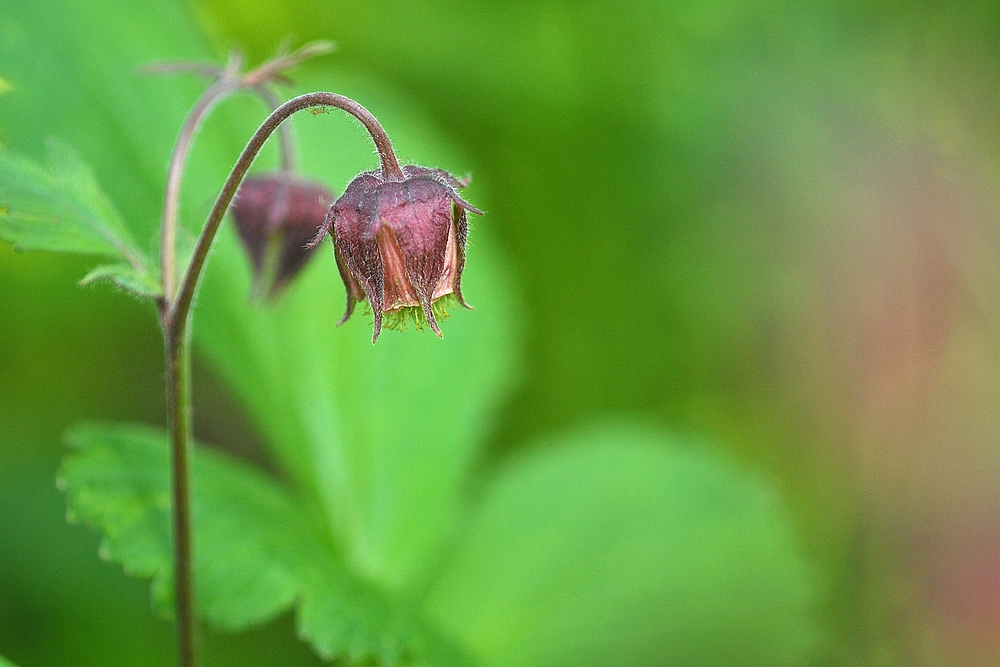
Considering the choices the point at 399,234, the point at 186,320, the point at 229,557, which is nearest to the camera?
the point at 399,234

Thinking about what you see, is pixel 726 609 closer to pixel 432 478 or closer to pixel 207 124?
pixel 432 478

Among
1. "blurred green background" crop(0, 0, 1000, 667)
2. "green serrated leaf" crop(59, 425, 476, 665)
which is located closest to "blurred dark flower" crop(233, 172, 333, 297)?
"green serrated leaf" crop(59, 425, 476, 665)

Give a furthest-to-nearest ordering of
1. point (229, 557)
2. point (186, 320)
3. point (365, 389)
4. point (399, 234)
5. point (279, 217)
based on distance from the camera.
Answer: point (365, 389) < point (229, 557) < point (279, 217) < point (186, 320) < point (399, 234)

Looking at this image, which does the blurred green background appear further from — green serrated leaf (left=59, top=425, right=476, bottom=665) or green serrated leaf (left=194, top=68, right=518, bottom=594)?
green serrated leaf (left=59, top=425, right=476, bottom=665)

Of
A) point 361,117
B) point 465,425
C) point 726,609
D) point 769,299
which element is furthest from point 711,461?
point 361,117

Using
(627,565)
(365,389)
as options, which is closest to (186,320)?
(365,389)

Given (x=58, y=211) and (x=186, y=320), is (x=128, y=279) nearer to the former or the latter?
(x=186, y=320)
